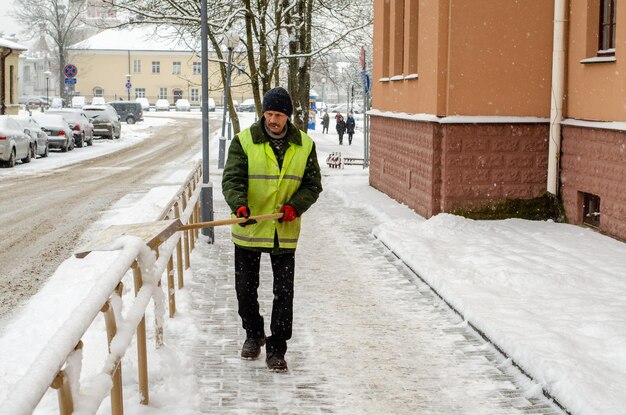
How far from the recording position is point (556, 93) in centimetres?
1368

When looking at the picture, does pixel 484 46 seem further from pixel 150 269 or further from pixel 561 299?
pixel 150 269

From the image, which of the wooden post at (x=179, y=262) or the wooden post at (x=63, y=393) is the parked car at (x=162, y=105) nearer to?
the wooden post at (x=179, y=262)

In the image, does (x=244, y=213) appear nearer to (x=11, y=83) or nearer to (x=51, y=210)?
(x=51, y=210)

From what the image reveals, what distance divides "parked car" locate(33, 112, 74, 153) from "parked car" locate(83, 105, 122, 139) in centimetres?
1042

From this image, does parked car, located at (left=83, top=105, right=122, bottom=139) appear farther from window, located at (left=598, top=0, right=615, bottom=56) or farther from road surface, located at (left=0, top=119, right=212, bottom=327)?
window, located at (left=598, top=0, right=615, bottom=56)

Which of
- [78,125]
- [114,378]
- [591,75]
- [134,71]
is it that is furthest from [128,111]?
[114,378]

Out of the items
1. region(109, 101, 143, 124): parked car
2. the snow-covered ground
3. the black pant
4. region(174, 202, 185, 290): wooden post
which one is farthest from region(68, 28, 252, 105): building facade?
the black pant

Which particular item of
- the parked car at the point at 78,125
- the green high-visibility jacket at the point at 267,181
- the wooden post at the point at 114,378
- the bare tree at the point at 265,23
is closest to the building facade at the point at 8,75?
the parked car at the point at 78,125

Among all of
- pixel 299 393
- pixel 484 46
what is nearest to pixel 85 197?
pixel 484 46

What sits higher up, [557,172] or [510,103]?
[510,103]

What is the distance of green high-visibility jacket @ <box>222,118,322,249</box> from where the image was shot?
6.30 metres

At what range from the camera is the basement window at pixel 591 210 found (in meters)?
12.9

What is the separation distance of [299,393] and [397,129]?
40.5 feet

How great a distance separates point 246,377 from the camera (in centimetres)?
627
